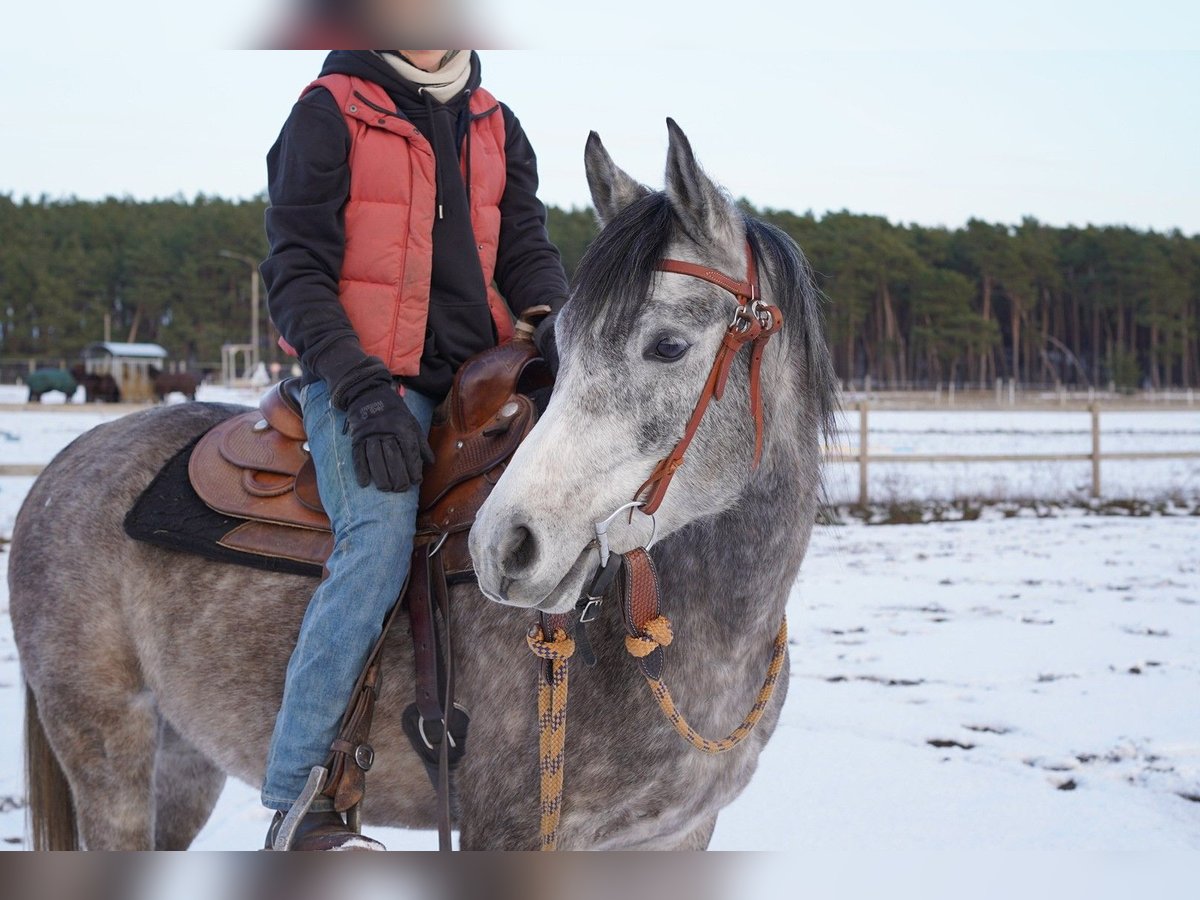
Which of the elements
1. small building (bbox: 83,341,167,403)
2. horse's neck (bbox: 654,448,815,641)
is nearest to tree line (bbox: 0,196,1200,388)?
small building (bbox: 83,341,167,403)

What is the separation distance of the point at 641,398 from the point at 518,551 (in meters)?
0.35

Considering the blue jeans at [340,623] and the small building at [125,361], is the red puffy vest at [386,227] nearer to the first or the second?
the blue jeans at [340,623]

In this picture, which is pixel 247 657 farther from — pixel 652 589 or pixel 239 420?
pixel 652 589

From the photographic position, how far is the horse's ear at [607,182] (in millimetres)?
1837

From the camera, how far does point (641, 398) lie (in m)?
1.57

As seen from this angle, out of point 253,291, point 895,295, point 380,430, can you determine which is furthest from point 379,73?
point 895,295

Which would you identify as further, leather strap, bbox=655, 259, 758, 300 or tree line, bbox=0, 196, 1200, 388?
tree line, bbox=0, 196, 1200, 388

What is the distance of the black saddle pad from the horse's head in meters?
0.83

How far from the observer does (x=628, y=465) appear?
1545 millimetres

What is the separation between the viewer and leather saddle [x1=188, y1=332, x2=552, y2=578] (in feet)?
6.29

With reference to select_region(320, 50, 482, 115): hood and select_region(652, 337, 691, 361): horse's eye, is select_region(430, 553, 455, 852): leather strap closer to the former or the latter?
select_region(652, 337, 691, 361): horse's eye

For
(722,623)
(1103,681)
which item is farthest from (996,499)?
(722,623)

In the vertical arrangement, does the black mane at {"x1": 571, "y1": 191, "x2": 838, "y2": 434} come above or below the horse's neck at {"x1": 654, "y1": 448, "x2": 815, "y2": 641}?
above

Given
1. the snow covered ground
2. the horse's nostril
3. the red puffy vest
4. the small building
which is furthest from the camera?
the small building
